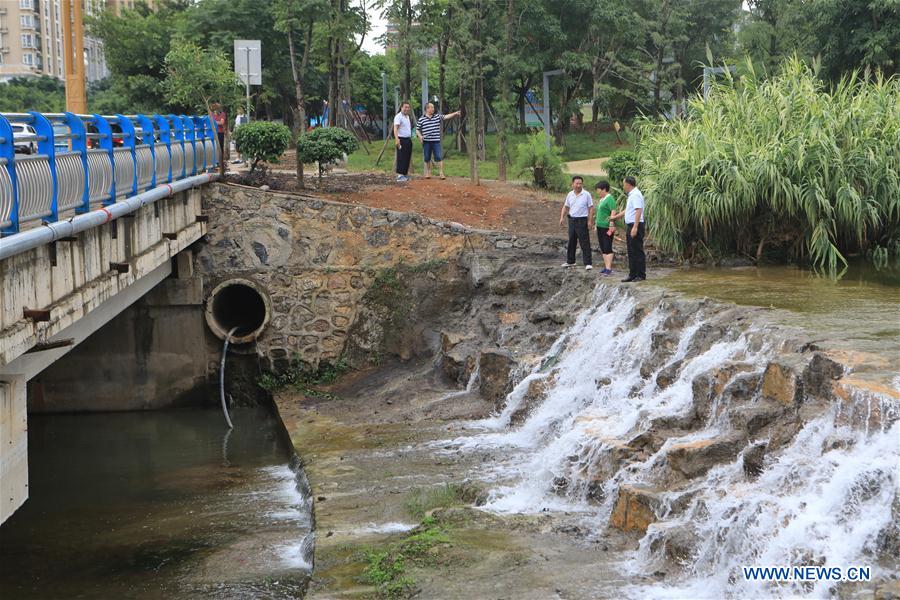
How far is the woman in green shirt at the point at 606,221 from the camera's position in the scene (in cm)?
1688

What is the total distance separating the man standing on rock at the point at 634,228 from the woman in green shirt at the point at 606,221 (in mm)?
188

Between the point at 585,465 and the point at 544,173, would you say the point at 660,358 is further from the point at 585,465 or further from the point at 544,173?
the point at 544,173

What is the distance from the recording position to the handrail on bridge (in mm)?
10289

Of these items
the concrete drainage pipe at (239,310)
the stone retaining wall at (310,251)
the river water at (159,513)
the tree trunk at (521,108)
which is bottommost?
the river water at (159,513)

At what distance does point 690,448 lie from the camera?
10859 millimetres

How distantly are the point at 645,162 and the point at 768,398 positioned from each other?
9.35 meters

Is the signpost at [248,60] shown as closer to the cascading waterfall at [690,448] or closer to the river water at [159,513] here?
the river water at [159,513]

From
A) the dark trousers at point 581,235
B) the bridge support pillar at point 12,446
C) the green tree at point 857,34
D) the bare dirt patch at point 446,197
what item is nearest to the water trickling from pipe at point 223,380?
the bare dirt patch at point 446,197

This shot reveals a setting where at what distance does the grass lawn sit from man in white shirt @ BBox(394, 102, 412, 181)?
13.1ft

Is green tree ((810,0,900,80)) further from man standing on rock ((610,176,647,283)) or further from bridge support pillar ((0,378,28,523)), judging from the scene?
bridge support pillar ((0,378,28,523))

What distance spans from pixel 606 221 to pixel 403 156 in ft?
29.0

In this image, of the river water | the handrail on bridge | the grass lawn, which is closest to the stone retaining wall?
the river water

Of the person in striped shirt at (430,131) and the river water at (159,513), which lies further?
the person in striped shirt at (430,131)

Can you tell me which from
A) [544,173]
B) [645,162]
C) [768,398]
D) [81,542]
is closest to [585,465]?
A: [768,398]
